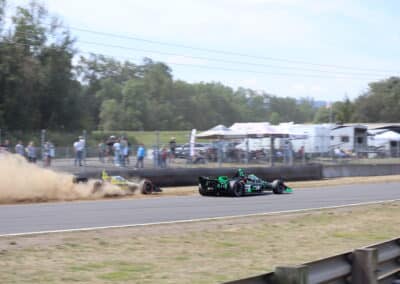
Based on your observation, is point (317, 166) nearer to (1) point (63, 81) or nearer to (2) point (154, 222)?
(2) point (154, 222)

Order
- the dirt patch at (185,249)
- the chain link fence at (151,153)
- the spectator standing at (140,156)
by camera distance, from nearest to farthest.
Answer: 1. the dirt patch at (185,249)
2. the chain link fence at (151,153)
3. the spectator standing at (140,156)

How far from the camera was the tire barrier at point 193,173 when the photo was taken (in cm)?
2569

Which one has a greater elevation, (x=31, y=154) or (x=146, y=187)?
(x=31, y=154)

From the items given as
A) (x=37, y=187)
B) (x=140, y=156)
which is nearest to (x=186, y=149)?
(x=140, y=156)

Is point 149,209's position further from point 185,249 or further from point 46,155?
point 46,155

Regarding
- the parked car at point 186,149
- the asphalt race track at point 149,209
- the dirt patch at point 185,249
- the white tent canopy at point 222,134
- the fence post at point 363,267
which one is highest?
the white tent canopy at point 222,134

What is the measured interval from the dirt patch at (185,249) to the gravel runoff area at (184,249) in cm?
1

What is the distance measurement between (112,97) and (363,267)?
357 feet

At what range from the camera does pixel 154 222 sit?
14703mm

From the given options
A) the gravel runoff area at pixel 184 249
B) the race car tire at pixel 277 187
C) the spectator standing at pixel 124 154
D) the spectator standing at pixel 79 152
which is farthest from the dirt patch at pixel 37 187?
the gravel runoff area at pixel 184 249

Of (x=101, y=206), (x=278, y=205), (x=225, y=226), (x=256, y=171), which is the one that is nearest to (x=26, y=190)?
(x=101, y=206)

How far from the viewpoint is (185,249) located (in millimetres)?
11016

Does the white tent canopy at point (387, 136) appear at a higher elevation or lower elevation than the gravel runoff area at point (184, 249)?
higher

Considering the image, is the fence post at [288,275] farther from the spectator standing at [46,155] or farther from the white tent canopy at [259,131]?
the white tent canopy at [259,131]
